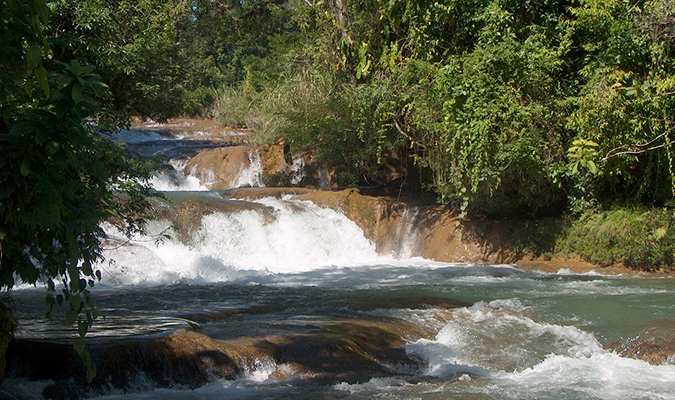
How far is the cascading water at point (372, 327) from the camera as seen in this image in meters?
5.75

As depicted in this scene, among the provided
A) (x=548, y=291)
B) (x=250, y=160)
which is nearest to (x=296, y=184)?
(x=250, y=160)

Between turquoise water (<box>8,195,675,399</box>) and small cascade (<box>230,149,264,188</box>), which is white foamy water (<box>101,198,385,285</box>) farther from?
small cascade (<box>230,149,264,188</box>)

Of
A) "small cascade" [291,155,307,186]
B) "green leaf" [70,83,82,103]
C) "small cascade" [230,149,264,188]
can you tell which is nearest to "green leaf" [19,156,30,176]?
"green leaf" [70,83,82,103]

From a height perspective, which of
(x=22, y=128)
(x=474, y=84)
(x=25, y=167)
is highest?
(x=474, y=84)

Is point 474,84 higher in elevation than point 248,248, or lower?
higher

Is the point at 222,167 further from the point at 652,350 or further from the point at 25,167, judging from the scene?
the point at 25,167

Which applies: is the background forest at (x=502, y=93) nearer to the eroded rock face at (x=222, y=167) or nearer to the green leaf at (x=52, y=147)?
the eroded rock face at (x=222, y=167)

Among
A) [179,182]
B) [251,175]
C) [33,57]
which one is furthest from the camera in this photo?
[179,182]

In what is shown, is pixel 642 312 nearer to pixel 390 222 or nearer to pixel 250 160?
pixel 390 222

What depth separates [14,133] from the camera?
9.71ft

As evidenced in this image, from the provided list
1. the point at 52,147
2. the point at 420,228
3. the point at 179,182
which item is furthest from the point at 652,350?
the point at 179,182

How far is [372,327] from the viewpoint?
7.25 meters

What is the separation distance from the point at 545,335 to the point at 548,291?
2.87m

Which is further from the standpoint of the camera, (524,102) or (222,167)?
(222,167)
